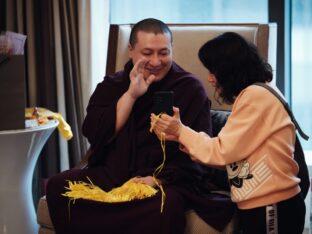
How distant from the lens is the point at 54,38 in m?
2.50

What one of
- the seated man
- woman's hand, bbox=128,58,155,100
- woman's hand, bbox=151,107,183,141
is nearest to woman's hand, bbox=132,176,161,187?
the seated man

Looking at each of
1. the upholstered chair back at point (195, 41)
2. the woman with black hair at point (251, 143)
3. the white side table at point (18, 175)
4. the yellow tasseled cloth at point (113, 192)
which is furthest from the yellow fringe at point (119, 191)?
the upholstered chair back at point (195, 41)

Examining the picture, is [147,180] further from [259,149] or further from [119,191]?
[259,149]

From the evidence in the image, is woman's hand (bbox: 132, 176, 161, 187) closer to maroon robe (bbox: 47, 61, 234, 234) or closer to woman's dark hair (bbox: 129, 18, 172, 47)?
maroon robe (bbox: 47, 61, 234, 234)

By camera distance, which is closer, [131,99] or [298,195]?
[298,195]

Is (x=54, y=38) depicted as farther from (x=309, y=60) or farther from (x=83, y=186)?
(x=309, y=60)

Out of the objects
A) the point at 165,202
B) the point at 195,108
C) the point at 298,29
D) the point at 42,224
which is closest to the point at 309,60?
the point at 298,29

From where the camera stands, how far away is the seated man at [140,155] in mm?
1567

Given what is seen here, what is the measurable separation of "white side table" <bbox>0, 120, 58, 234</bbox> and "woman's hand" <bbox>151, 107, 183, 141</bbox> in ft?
1.88

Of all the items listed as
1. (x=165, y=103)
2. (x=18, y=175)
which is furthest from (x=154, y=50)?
(x=18, y=175)

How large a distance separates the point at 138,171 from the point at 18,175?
58cm

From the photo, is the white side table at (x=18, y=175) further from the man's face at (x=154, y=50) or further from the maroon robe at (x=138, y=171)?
the man's face at (x=154, y=50)

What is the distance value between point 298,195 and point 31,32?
5.27 ft

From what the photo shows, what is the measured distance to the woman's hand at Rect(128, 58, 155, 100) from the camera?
1723 millimetres
